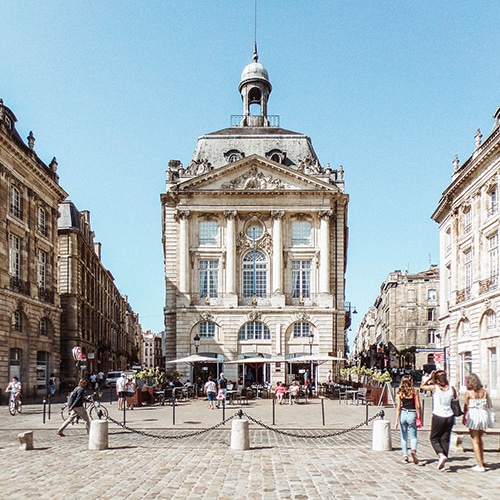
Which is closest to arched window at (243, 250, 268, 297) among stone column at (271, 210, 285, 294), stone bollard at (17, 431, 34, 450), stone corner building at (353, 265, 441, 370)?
stone column at (271, 210, 285, 294)

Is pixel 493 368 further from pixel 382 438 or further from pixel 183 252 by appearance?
pixel 382 438

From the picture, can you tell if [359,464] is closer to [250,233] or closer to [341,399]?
[341,399]

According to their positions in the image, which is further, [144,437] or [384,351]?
[384,351]

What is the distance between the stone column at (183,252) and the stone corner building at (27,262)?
8496 millimetres

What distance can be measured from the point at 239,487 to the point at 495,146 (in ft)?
86.6

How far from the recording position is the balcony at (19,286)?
33875 millimetres

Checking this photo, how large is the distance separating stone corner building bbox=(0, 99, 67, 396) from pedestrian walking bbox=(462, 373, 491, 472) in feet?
84.1

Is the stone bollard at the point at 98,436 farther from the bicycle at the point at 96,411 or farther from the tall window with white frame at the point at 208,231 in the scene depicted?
the tall window with white frame at the point at 208,231

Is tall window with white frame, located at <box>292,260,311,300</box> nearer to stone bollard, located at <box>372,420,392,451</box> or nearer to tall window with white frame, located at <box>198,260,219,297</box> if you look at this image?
tall window with white frame, located at <box>198,260,219,297</box>

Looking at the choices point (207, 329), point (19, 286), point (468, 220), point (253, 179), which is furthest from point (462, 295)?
point (19, 286)

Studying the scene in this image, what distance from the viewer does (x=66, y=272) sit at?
5078 centimetres

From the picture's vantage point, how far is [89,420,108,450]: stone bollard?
47.7 feet

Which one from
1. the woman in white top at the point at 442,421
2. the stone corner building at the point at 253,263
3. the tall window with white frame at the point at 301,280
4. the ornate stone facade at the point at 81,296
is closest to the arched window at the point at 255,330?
the stone corner building at the point at 253,263

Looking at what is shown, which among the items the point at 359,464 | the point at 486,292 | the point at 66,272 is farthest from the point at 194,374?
the point at 359,464
